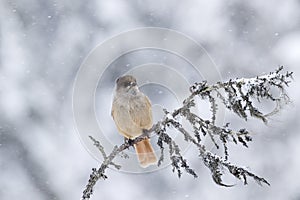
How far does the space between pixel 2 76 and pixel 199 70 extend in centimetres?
527

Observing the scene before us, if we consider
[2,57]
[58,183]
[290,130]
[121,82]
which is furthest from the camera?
[2,57]

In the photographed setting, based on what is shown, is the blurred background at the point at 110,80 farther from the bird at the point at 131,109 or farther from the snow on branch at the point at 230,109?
the snow on branch at the point at 230,109

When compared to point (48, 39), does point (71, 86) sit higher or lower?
lower

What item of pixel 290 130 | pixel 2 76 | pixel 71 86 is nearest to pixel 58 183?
pixel 71 86

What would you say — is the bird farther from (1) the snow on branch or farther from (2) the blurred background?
(2) the blurred background

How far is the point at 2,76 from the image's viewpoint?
18594 mm

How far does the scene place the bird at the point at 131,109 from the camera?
6.32 m

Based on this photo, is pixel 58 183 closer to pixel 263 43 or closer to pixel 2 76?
pixel 2 76

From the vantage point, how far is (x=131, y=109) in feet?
21.0

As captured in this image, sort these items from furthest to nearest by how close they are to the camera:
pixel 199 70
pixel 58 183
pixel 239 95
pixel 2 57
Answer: pixel 2 57 → pixel 58 183 → pixel 199 70 → pixel 239 95

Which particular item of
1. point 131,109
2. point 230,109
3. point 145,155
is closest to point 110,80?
point 145,155

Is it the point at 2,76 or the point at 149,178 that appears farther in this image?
the point at 2,76

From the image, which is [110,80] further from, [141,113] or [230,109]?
[230,109]

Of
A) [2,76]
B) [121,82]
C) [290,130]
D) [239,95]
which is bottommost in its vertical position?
[239,95]
